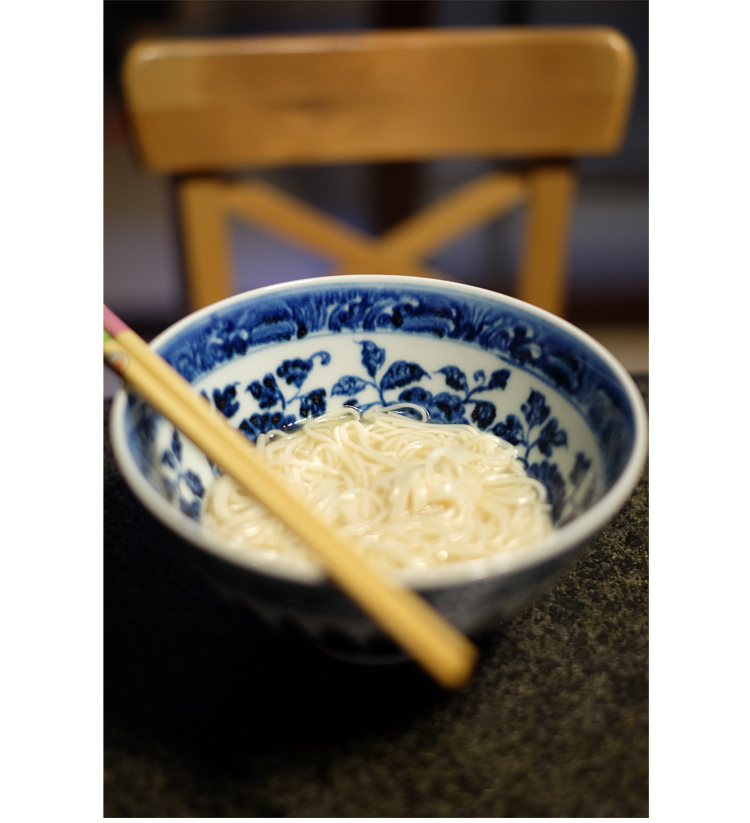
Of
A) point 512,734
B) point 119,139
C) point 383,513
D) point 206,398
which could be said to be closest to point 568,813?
point 512,734

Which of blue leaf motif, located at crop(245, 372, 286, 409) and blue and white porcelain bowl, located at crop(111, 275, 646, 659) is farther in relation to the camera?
blue leaf motif, located at crop(245, 372, 286, 409)

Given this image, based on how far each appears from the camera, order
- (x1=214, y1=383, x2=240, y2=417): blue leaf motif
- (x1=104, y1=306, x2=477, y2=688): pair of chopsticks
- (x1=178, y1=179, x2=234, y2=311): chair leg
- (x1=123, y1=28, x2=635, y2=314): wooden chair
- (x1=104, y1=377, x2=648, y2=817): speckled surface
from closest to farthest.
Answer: (x1=104, y1=306, x2=477, y2=688): pair of chopsticks < (x1=104, y1=377, x2=648, y2=817): speckled surface < (x1=214, y1=383, x2=240, y2=417): blue leaf motif < (x1=123, y1=28, x2=635, y2=314): wooden chair < (x1=178, y1=179, x2=234, y2=311): chair leg

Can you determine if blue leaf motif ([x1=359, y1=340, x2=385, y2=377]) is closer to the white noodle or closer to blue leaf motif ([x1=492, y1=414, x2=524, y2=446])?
the white noodle

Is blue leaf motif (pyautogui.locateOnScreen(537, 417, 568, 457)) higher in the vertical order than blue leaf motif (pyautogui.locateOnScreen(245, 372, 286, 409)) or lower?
lower

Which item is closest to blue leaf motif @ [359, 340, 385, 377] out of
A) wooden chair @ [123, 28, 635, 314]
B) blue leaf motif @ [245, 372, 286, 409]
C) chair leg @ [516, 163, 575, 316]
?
blue leaf motif @ [245, 372, 286, 409]

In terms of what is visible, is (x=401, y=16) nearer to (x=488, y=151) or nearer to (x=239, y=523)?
(x=488, y=151)

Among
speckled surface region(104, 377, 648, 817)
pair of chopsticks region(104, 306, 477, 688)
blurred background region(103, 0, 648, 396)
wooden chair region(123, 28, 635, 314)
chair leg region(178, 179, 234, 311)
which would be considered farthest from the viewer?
blurred background region(103, 0, 648, 396)

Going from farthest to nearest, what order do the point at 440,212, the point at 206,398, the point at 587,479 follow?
1. the point at 440,212
2. the point at 206,398
3. the point at 587,479
